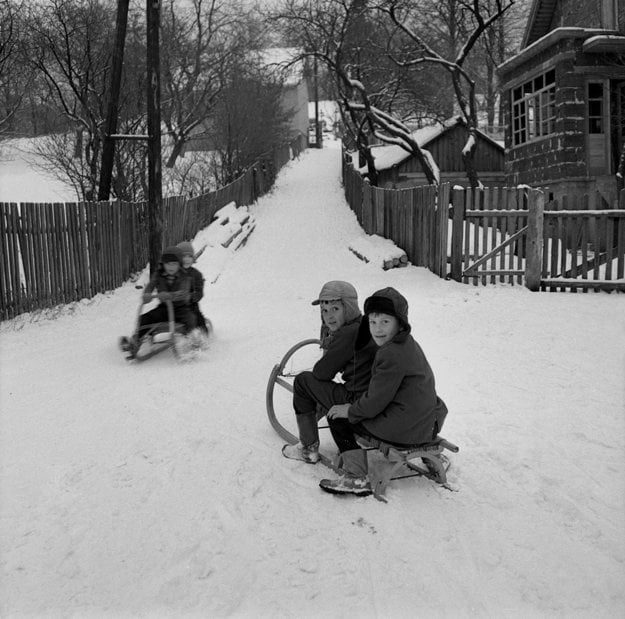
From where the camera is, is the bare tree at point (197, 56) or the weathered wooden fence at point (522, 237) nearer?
the weathered wooden fence at point (522, 237)

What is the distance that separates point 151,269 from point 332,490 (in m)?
8.84

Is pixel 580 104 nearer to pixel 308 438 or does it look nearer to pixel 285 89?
pixel 308 438

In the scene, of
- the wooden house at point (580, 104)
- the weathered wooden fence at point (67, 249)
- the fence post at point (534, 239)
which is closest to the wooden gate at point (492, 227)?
the fence post at point (534, 239)

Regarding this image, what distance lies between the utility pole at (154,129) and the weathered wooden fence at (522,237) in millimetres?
5022

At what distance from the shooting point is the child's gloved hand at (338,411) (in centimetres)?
404

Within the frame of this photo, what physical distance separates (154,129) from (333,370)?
9144 millimetres

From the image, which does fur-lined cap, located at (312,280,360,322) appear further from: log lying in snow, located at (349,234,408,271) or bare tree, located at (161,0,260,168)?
bare tree, located at (161,0,260,168)

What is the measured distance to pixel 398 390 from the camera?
12.7ft

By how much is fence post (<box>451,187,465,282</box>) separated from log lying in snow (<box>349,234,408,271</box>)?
7.33 feet

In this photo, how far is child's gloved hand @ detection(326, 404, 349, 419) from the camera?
4.04 metres

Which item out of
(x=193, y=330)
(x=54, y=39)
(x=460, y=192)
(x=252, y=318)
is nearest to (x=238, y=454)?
(x=193, y=330)

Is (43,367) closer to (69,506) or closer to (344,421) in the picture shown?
(69,506)

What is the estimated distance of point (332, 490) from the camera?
13.0ft

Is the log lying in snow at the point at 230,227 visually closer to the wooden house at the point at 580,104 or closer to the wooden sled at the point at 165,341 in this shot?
the wooden sled at the point at 165,341
